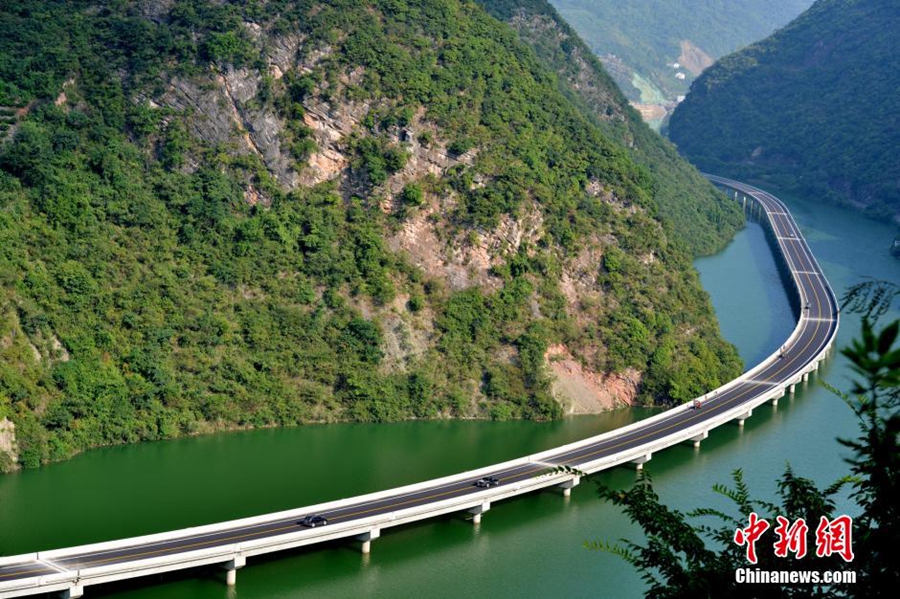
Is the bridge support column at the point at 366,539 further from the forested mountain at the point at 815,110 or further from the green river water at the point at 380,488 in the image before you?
the forested mountain at the point at 815,110

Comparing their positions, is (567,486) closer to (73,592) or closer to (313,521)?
(313,521)

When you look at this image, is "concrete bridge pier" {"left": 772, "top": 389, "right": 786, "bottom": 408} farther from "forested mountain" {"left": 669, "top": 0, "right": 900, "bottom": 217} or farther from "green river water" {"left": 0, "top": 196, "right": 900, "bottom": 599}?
"forested mountain" {"left": 669, "top": 0, "right": 900, "bottom": 217}

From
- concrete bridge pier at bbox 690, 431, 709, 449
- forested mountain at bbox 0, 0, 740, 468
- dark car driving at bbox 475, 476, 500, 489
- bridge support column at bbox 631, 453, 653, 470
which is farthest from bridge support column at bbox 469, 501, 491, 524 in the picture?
concrete bridge pier at bbox 690, 431, 709, 449

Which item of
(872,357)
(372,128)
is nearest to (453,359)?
(372,128)

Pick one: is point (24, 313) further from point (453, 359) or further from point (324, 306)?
point (453, 359)

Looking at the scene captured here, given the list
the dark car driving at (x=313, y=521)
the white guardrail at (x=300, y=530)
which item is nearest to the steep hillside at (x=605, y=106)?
the white guardrail at (x=300, y=530)
